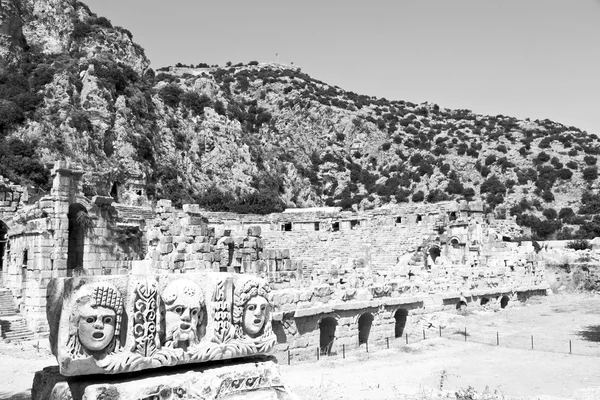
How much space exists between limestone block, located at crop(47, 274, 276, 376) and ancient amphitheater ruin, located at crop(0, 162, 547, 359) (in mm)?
4836

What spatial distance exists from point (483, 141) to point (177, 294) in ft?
208

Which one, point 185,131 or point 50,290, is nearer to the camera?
point 50,290

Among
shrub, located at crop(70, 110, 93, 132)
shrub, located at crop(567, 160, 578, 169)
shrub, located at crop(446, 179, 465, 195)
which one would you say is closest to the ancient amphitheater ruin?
shrub, located at crop(70, 110, 93, 132)

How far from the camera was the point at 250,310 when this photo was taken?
217 inches

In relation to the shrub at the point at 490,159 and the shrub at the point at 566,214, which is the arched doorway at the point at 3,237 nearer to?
the shrub at the point at 566,214

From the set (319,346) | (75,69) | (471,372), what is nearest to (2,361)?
(319,346)

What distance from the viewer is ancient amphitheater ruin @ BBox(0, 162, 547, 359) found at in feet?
44.7

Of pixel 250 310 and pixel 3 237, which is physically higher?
pixel 3 237

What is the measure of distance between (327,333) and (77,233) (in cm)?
1182

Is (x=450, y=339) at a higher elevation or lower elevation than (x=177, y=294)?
lower

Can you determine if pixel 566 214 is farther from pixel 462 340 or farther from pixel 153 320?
pixel 153 320

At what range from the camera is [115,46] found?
53156 millimetres

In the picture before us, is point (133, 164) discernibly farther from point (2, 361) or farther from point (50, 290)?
point (50, 290)

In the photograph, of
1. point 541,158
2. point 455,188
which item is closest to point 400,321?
point 455,188
